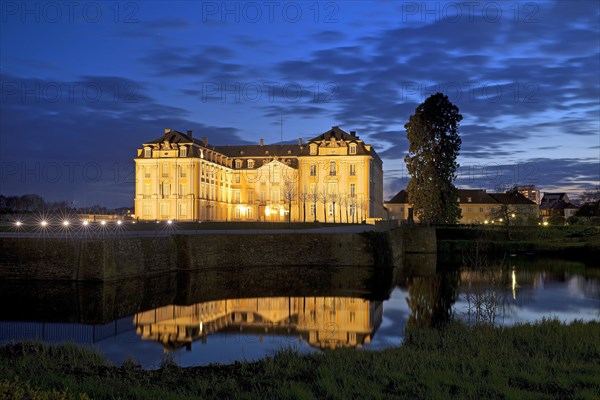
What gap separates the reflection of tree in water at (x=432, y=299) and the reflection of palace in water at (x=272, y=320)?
4.62 feet

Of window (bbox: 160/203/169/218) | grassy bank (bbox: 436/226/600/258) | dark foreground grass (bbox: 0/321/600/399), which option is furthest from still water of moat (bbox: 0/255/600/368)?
window (bbox: 160/203/169/218)

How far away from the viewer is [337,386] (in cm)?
866

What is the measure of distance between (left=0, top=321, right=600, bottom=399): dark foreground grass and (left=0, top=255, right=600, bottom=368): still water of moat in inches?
89.2

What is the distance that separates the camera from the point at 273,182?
63.3 m

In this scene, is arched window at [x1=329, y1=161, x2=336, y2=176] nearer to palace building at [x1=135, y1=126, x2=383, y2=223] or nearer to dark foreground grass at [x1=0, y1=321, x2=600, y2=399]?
palace building at [x1=135, y1=126, x2=383, y2=223]

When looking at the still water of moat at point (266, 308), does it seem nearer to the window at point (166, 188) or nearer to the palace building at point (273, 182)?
the palace building at point (273, 182)

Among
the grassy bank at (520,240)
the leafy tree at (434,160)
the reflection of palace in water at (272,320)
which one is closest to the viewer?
the reflection of palace in water at (272,320)

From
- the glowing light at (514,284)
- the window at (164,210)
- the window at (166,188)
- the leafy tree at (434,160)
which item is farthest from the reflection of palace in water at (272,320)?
the window at (166,188)

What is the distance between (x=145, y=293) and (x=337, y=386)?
16518 millimetres

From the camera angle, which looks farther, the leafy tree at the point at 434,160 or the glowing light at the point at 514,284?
the leafy tree at the point at 434,160

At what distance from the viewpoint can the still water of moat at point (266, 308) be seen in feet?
49.6

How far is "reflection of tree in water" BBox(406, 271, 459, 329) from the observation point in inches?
752

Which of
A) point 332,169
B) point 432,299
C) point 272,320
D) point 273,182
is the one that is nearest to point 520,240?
point 332,169

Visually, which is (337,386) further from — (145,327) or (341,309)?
(341,309)
